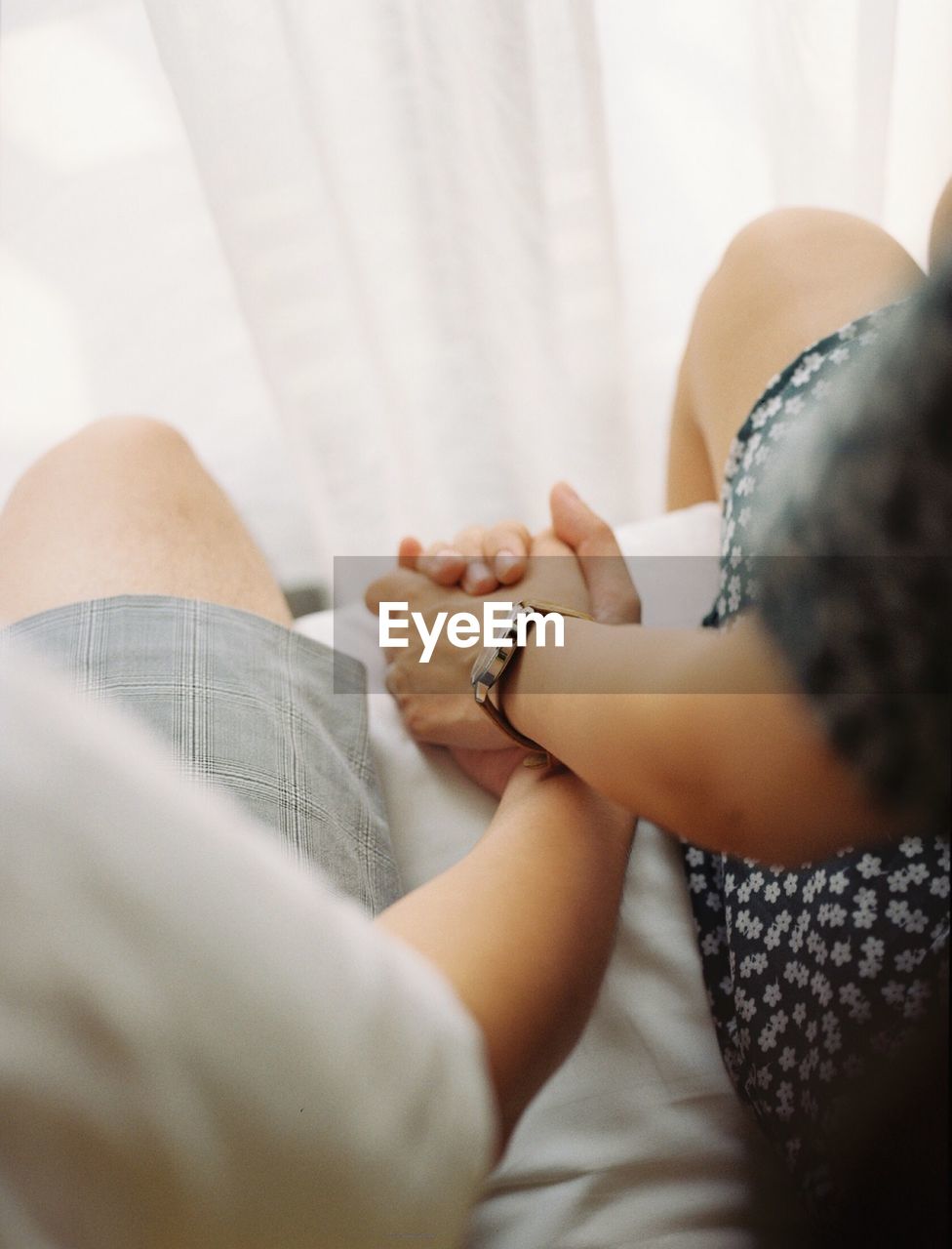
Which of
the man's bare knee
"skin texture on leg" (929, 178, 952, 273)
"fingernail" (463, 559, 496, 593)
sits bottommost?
"fingernail" (463, 559, 496, 593)

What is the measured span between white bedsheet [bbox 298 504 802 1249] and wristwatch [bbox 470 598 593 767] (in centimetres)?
11

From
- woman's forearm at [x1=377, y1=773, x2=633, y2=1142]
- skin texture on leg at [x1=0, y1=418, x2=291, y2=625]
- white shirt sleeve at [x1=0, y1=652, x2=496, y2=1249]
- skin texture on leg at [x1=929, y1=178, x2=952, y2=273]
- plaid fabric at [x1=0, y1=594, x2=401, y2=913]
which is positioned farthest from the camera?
skin texture on leg at [x1=929, y1=178, x2=952, y2=273]

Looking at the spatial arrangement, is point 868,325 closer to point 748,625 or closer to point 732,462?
point 732,462

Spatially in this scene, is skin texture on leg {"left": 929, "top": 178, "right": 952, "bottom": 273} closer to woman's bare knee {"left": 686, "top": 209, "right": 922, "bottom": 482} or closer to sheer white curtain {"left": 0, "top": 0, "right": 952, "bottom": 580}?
woman's bare knee {"left": 686, "top": 209, "right": 922, "bottom": 482}

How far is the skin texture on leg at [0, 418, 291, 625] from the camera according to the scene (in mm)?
811

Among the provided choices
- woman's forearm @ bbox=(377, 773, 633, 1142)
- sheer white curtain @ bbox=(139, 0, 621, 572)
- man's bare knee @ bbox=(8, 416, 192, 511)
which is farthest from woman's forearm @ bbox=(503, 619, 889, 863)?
sheer white curtain @ bbox=(139, 0, 621, 572)

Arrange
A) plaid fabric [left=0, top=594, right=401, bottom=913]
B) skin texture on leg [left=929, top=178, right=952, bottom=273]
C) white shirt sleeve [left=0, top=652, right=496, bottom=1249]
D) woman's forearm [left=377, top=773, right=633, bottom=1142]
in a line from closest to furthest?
white shirt sleeve [left=0, top=652, right=496, bottom=1249] < woman's forearm [left=377, top=773, right=633, bottom=1142] < plaid fabric [left=0, top=594, right=401, bottom=913] < skin texture on leg [left=929, top=178, right=952, bottom=273]

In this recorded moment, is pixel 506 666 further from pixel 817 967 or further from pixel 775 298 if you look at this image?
pixel 775 298

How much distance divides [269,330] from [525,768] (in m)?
0.60

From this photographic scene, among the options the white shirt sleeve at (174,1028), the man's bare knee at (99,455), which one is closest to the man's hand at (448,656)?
the man's bare knee at (99,455)

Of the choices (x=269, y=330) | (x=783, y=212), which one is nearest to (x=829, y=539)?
(x=783, y=212)

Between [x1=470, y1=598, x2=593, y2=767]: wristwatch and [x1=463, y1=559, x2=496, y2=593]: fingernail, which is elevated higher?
[x1=463, y1=559, x2=496, y2=593]: fingernail

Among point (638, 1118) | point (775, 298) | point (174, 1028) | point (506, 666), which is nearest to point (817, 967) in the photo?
point (638, 1118)

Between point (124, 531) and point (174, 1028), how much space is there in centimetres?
55
